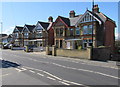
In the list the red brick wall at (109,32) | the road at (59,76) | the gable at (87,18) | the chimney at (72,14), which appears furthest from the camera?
the chimney at (72,14)

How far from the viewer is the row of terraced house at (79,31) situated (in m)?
30.2

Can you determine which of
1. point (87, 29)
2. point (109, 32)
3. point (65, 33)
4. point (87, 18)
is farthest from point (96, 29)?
point (65, 33)

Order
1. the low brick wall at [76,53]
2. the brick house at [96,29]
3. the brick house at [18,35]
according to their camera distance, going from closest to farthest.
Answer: the low brick wall at [76,53] → the brick house at [96,29] → the brick house at [18,35]

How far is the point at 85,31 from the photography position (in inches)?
1258

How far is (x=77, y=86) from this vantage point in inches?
292

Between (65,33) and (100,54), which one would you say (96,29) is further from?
(100,54)

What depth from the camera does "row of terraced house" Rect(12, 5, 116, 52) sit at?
30219 millimetres

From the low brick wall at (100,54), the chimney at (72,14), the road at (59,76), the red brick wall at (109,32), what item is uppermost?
the chimney at (72,14)

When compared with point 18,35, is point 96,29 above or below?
below

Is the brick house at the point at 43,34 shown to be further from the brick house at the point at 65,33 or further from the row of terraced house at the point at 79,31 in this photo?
the brick house at the point at 65,33

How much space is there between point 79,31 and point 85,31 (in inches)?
75.9

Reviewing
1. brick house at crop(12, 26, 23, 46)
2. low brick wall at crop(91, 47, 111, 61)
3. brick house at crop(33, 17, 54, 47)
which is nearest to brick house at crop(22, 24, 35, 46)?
brick house at crop(12, 26, 23, 46)

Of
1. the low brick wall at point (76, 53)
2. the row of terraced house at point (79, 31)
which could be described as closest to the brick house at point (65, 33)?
the row of terraced house at point (79, 31)

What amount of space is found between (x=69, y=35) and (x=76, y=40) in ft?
9.67
